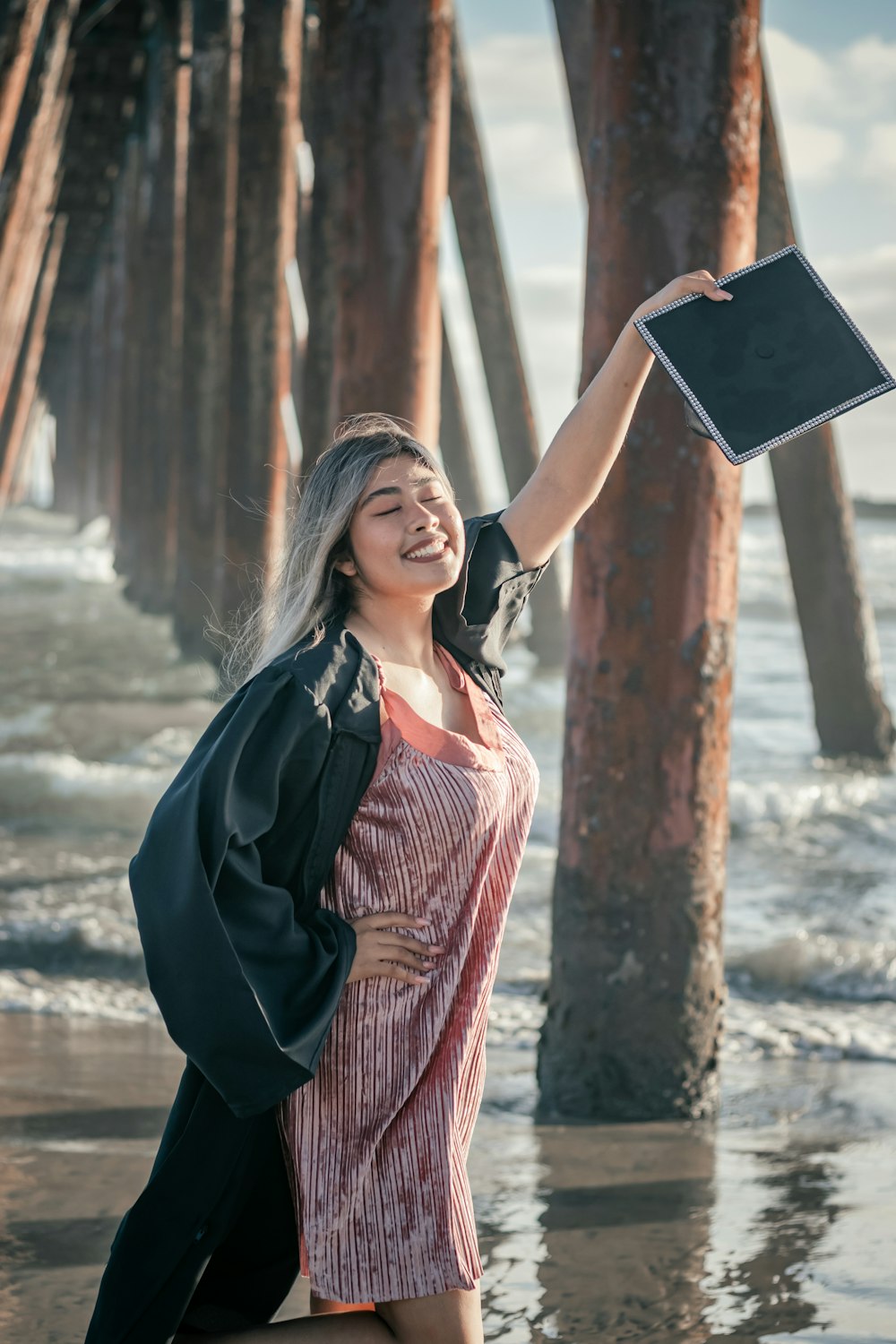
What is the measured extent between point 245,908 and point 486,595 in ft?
2.11

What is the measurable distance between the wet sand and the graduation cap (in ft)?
4.36

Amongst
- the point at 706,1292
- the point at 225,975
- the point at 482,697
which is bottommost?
the point at 706,1292

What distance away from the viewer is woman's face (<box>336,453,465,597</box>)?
6.50 feet

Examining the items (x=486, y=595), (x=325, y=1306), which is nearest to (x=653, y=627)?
(x=486, y=595)

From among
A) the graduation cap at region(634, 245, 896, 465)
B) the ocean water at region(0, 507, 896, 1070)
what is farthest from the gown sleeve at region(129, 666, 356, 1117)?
the ocean water at region(0, 507, 896, 1070)

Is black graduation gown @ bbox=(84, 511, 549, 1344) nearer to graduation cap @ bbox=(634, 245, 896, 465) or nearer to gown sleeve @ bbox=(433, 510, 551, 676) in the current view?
gown sleeve @ bbox=(433, 510, 551, 676)

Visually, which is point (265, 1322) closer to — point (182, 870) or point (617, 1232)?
point (182, 870)

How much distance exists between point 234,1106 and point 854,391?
3.78 ft

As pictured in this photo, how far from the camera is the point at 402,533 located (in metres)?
1.98

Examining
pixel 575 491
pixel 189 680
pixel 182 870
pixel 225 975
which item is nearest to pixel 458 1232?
pixel 225 975

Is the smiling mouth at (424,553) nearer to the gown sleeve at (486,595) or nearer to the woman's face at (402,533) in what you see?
the woman's face at (402,533)

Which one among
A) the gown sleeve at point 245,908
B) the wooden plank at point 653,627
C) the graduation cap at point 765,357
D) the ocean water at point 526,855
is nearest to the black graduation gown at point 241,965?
the gown sleeve at point 245,908

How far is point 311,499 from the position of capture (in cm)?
201

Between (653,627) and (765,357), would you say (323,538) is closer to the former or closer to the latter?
(765,357)
